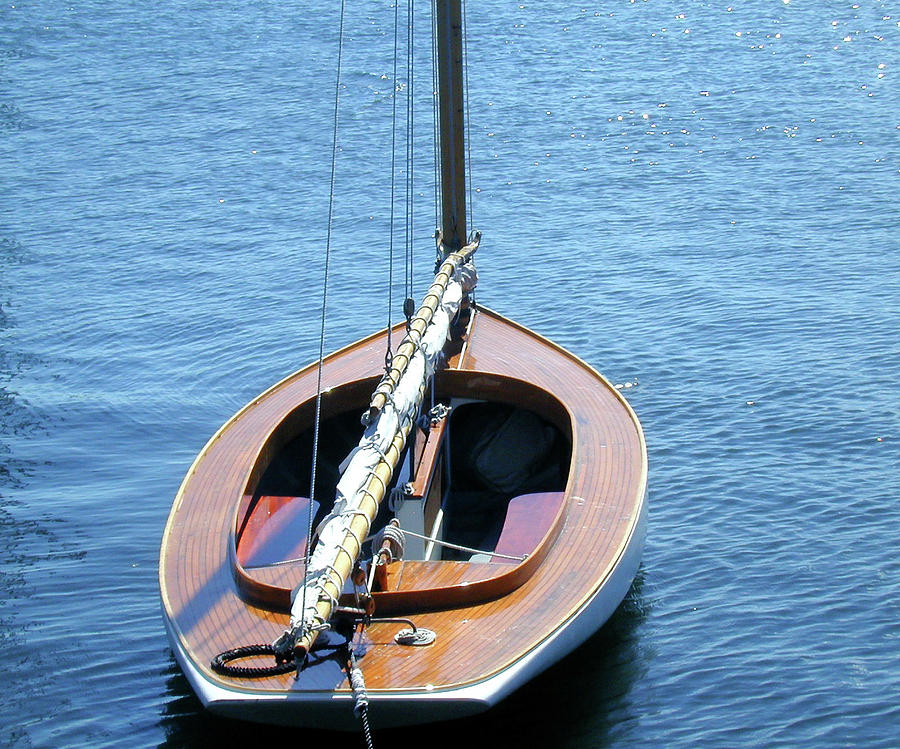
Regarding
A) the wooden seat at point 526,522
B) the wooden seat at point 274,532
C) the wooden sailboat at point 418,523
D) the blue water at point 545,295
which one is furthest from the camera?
the blue water at point 545,295

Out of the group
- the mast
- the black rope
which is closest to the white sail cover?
the black rope

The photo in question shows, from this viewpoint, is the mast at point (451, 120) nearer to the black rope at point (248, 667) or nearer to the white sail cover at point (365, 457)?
the white sail cover at point (365, 457)

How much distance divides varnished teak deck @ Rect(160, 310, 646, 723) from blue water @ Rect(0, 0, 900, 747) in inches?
56.6

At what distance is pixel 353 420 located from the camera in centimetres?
1712

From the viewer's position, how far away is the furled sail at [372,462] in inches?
437

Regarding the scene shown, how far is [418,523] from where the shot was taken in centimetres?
1449

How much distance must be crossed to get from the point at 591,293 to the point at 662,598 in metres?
12.0

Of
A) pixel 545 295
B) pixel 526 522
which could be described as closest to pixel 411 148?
pixel 545 295

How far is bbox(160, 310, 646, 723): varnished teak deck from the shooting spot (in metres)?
11.4

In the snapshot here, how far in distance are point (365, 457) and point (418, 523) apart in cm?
158

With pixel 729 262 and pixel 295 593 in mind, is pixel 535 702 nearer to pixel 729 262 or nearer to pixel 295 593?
pixel 295 593

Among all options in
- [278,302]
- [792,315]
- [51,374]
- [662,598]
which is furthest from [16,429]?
[792,315]

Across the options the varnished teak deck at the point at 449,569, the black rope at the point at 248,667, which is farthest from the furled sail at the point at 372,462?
the varnished teak deck at the point at 449,569

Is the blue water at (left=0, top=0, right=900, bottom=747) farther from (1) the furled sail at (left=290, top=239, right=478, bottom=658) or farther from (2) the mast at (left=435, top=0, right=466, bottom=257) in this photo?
(2) the mast at (left=435, top=0, right=466, bottom=257)
